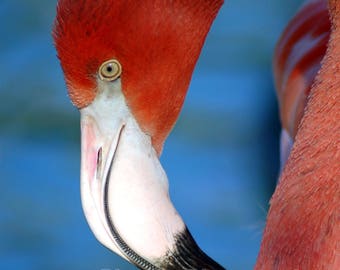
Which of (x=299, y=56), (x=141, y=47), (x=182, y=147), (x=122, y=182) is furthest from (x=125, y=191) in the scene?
(x=182, y=147)

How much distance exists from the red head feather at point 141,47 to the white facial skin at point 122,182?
3 centimetres

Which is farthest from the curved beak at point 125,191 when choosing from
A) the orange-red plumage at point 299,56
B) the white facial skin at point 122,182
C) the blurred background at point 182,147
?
the blurred background at point 182,147

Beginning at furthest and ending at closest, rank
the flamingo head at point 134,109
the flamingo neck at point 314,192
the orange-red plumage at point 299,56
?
1. the orange-red plumage at point 299,56
2. the flamingo head at point 134,109
3. the flamingo neck at point 314,192

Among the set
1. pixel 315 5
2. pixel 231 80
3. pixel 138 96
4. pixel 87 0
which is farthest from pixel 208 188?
pixel 87 0

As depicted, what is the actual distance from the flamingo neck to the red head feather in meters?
0.25

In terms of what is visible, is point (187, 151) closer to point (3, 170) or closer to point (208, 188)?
point (208, 188)

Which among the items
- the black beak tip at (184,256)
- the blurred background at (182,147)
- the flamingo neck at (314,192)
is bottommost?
the black beak tip at (184,256)

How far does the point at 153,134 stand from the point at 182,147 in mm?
1104

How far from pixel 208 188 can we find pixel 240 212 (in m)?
0.13

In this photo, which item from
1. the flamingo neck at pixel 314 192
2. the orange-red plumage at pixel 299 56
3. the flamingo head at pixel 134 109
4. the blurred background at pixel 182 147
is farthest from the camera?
the blurred background at pixel 182 147

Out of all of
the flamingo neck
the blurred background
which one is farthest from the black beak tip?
the blurred background

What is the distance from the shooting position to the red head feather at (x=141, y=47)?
153 cm

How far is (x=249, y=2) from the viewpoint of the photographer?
3184 millimetres

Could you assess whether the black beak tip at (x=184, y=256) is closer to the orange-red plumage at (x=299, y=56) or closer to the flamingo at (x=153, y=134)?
the flamingo at (x=153, y=134)
